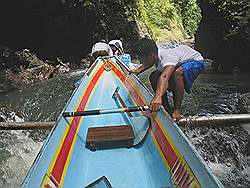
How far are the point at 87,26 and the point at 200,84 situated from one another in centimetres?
855

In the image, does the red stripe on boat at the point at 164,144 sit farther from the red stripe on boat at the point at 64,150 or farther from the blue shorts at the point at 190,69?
the red stripe on boat at the point at 64,150

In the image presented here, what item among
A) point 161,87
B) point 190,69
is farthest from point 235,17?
point 161,87

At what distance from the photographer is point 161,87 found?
4293 mm

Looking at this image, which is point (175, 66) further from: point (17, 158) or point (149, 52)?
point (17, 158)

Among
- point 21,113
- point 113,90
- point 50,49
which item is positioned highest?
point 113,90

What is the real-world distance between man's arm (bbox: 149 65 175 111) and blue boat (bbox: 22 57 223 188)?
94 millimetres

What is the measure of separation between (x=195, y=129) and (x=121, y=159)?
2.03 metres

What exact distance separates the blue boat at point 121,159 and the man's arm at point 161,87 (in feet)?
0.31

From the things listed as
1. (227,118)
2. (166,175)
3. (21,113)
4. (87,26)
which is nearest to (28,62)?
(87,26)

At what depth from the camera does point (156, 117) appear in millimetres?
4098

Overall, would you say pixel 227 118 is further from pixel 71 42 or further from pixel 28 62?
pixel 71 42

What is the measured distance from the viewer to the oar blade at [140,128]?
4340 millimetres

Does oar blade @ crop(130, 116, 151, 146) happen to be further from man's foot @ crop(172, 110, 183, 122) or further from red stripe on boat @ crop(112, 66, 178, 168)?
man's foot @ crop(172, 110, 183, 122)

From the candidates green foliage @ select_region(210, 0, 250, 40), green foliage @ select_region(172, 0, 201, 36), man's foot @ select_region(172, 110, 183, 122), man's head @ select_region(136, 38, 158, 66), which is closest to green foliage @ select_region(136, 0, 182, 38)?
green foliage @ select_region(172, 0, 201, 36)
